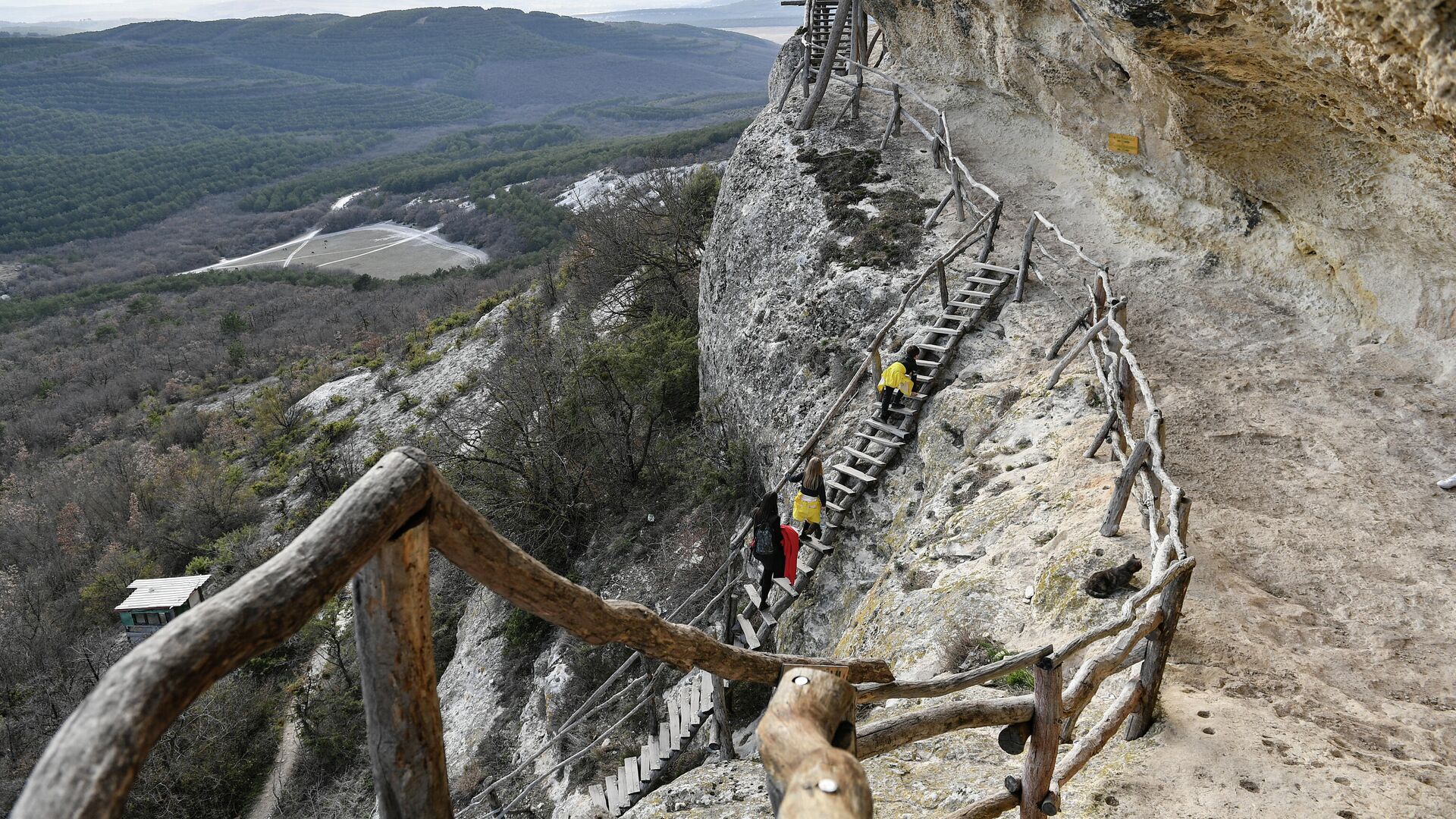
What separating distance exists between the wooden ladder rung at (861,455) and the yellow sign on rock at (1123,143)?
6.28 m

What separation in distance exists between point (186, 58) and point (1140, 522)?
197 m

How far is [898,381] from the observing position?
33.8ft

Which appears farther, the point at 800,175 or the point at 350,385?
the point at 350,385

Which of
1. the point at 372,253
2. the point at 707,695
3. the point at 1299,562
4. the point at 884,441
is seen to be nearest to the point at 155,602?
the point at 707,695

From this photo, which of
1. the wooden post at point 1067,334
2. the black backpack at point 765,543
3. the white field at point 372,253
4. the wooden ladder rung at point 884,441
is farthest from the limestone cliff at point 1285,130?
the white field at point 372,253

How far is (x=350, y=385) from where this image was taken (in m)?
30.1

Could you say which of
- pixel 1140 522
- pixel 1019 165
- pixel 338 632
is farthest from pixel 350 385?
pixel 1140 522

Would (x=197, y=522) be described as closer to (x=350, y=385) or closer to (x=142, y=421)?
(x=350, y=385)

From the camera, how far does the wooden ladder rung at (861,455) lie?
401 inches

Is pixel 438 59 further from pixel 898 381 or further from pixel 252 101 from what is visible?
pixel 898 381

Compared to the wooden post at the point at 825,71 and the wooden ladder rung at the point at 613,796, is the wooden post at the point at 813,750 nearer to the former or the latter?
the wooden ladder rung at the point at 613,796

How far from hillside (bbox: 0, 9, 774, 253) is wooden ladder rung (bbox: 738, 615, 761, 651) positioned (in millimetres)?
91102

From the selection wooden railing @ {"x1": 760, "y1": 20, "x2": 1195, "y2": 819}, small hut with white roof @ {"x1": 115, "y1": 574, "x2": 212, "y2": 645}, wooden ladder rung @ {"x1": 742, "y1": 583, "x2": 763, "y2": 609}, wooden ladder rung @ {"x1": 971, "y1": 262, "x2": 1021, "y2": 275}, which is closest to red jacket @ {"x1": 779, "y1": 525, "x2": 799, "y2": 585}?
wooden ladder rung @ {"x1": 742, "y1": 583, "x2": 763, "y2": 609}

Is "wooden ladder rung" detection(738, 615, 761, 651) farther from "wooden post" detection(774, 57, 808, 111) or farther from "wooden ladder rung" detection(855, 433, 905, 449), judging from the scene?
"wooden post" detection(774, 57, 808, 111)
